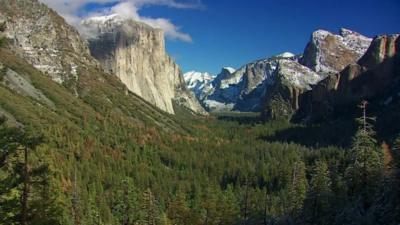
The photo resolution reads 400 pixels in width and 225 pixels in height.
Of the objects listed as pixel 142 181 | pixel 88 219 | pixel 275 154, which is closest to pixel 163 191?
pixel 142 181

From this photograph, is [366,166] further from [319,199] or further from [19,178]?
[19,178]

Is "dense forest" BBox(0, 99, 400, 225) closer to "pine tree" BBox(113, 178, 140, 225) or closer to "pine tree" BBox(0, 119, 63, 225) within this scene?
"pine tree" BBox(0, 119, 63, 225)

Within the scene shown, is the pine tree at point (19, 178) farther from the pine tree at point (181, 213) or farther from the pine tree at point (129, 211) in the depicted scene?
the pine tree at point (129, 211)

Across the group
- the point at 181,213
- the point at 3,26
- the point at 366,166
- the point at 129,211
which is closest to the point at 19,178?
the point at 3,26

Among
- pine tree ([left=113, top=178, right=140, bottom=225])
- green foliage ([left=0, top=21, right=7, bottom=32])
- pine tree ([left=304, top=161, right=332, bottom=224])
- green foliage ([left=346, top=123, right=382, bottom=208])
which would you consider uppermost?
green foliage ([left=0, top=21, right=7, bottom=32])

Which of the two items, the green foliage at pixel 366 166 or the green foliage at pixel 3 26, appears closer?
the green foliage at pixel 3 26

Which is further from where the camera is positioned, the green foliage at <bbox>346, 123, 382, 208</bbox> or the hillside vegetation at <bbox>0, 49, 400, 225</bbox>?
the green foliage at <bbox>346, 123, 382, 208</bbox>

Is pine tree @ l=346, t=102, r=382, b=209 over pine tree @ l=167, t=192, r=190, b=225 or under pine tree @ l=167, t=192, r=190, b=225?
over

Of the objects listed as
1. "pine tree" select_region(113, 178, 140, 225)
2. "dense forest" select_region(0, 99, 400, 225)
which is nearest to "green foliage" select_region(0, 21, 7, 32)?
"dense forest" select_region(0, 99, 400, 225)

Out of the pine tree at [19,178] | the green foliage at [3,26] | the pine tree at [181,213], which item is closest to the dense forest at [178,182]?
the pine tree at [19,178]
